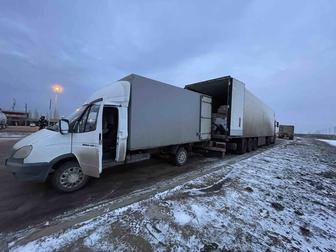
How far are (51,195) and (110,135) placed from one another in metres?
2.10

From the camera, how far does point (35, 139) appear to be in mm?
4285

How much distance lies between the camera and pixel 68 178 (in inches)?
178

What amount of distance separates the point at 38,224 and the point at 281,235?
12.9 feet

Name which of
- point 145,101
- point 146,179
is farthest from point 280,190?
point 145,101

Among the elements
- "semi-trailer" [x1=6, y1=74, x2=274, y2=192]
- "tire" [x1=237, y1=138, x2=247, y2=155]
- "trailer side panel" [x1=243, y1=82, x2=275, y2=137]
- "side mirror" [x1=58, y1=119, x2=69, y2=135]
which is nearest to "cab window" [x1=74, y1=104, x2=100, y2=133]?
"semi-trailer" [x1=6, y1=74, x2=274, y2=192]

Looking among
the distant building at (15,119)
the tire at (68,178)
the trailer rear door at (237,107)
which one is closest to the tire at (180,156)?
the trailer rear door at (237,107)

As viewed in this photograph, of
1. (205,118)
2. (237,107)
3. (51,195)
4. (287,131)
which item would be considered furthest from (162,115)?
(287,131)

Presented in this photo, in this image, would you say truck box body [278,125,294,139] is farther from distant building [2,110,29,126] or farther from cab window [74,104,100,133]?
distant building [2,110,29,126]

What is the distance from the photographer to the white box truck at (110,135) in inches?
164

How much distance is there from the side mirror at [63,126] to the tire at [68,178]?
2.47 feet

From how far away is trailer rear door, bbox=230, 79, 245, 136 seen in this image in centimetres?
918

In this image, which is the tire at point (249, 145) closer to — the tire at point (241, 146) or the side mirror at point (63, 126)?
the tire at point (241, 146)

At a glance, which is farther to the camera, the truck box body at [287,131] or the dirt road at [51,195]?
the truck box body at [287,131]

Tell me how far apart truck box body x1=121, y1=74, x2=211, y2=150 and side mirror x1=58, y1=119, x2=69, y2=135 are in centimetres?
162
